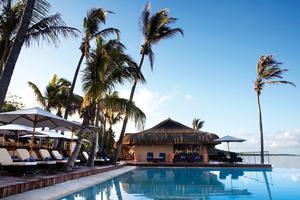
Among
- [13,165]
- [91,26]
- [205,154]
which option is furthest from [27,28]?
[205,154]

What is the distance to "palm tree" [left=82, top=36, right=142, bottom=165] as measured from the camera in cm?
1073

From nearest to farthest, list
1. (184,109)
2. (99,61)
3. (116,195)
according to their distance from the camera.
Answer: (116,195)
(99,61)
(184,109)

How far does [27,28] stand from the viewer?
234 inches

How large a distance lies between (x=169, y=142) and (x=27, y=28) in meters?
18.5

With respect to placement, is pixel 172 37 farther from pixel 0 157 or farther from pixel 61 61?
pixel 0 157

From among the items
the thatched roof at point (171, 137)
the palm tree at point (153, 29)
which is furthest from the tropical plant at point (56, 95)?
the palm tree at point (153, 29)

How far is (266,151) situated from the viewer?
73.3ft

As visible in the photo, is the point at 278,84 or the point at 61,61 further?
the point at 278,84

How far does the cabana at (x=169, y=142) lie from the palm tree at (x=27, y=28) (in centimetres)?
1637

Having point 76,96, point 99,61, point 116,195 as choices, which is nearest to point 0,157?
point 116,195

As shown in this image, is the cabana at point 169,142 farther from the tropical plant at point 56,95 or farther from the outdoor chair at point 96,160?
the outdoor chair at point 96,160

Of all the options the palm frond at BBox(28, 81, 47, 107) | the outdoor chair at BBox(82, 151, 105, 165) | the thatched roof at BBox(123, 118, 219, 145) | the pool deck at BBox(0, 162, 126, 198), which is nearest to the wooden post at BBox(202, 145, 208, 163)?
the thatched roof at BBox(123, 118, 219, 145)

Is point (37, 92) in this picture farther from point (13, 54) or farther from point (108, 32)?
point (13, 54)

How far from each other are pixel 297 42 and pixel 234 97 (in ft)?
18.4
